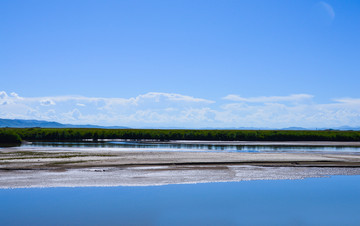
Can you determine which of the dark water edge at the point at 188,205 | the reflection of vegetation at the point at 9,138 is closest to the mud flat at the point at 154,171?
the dark water edge at the point at 188,205

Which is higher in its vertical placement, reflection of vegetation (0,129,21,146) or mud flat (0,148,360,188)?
reflection of vegetation (0,129,21,146)

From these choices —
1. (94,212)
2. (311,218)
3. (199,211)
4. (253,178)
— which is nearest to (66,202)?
(94,212)

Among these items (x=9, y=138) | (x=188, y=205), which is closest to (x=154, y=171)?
(x=188, y=205)

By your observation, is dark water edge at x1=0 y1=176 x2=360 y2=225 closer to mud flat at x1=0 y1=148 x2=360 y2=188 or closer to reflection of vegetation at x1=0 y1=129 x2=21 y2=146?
mud flat at x1=0 y1=148 x2=360 y2=188

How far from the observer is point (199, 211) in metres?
16.0

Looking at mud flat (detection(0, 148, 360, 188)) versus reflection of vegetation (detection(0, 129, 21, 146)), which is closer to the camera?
mud flat (detection(0, 148, 360, 188))

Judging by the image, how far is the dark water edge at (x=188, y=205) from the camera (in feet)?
47.9

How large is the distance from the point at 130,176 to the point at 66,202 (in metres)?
6.92

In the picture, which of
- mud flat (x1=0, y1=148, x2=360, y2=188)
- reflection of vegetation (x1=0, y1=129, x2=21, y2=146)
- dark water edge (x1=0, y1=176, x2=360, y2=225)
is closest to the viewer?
dark water edge (x1=0, y1=176, x2=360, y2=225)

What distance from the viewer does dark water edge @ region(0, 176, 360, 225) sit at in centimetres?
1459

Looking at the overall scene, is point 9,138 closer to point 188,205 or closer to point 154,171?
point 154,171

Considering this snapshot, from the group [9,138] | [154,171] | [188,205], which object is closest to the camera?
[188,205]

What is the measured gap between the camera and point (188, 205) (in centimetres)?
1700

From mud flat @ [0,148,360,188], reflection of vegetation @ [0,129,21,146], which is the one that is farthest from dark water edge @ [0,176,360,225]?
reflection of vegetation @ [0,129,21,146]
